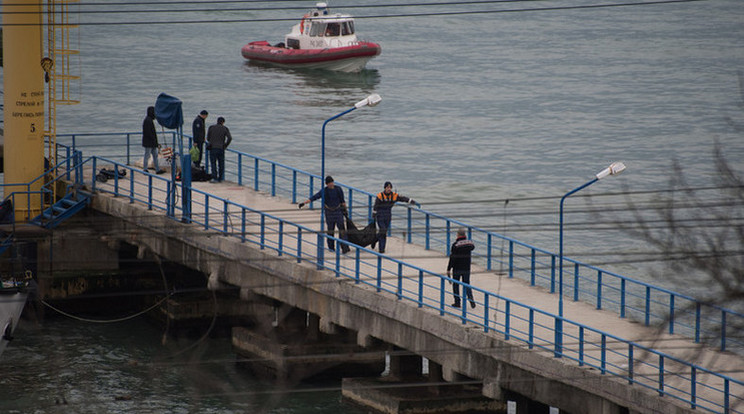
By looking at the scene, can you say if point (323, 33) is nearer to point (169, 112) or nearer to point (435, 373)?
point (169, 112)

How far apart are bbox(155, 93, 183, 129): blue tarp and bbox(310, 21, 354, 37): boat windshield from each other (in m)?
41.5

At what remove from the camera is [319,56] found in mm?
64750

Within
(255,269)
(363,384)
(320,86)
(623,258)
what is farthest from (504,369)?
(320,86)

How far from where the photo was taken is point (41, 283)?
26.3 meters

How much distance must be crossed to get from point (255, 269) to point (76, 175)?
5790 mm

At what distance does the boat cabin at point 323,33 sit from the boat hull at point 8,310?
44.5 metres

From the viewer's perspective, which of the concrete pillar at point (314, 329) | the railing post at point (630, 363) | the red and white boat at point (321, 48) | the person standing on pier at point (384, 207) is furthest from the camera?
the red and white boat at point (321, 48)

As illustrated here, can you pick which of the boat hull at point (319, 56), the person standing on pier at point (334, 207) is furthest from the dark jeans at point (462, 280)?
the boat hull at point (319, 56)

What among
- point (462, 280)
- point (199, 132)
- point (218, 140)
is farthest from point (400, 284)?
point (199, 132)

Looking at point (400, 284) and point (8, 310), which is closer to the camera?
point (400, 284)

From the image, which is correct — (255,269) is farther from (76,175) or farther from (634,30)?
(634,30)

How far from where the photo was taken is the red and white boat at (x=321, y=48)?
6494cm

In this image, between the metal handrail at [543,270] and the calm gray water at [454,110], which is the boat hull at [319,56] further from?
the metal handrail at [543,270]

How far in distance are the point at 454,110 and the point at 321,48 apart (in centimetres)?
1357
